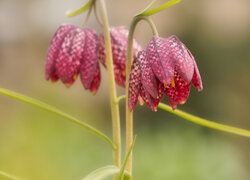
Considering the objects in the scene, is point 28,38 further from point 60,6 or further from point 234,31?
point 234,31

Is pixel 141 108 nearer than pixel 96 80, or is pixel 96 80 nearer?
pixel 96 80

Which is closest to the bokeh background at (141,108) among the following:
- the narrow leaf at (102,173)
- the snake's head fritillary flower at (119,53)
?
the snake's head fritillary flower at (119,53)

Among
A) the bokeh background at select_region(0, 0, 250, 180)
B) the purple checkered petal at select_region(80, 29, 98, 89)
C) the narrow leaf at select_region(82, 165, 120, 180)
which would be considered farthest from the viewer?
the bokeh background at select_region(0, 0, 250, 180)

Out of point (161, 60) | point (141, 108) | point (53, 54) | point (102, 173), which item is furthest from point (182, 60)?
point (141, 108)

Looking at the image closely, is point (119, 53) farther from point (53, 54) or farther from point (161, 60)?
point (161, 60)

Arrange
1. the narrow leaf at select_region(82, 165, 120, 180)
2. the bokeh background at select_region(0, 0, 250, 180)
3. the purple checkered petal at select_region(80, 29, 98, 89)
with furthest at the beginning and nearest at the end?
the bokeh background at select_region(0, 0, 250, 180) → the purple checkered petal at select_region(80, 29, 98, 89) → the narrow leaf at select_region(82, 165, 120, 180)

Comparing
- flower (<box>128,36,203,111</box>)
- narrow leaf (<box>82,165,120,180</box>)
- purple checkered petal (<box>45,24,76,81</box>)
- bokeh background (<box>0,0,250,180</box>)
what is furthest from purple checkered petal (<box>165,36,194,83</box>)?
bokeh background (<box>0,0,250,180</box>)

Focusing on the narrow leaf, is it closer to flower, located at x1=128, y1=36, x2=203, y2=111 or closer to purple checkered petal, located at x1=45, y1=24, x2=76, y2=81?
flower, located at x1=128, y1=36, x2=203, y2=111
